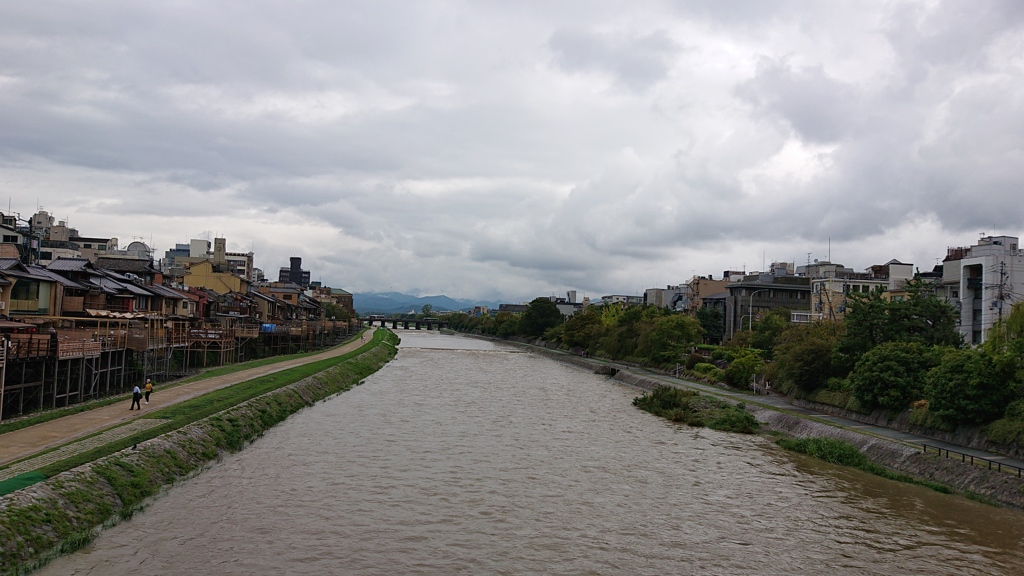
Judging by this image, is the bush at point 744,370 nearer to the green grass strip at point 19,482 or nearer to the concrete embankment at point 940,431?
the concrete embankment at point 940,431

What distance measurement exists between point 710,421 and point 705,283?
284ft

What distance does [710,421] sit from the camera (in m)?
40.9

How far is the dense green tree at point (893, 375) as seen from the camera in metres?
34.1

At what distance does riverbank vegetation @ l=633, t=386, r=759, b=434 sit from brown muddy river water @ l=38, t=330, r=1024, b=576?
446 cm

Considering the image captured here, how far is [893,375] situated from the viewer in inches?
1368

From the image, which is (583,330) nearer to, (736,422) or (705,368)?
(705,368)

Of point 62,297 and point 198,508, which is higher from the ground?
point 62,297

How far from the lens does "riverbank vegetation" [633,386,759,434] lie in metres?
39.2

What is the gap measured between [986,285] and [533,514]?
49673mm

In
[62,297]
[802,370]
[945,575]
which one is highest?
[62,297]

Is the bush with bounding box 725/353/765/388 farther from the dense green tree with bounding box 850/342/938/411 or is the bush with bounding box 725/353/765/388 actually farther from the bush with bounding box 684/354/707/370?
the dense green tree with bounding box 850/342/938/411

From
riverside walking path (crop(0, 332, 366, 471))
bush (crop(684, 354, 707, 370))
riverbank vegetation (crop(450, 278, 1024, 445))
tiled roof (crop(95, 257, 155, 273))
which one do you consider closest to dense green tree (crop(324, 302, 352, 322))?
tiled roof (crop(95, 257, 155, 273))

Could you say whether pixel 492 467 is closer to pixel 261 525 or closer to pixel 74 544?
pixel 261 525

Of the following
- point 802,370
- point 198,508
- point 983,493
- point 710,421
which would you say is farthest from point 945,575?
point 802,370
